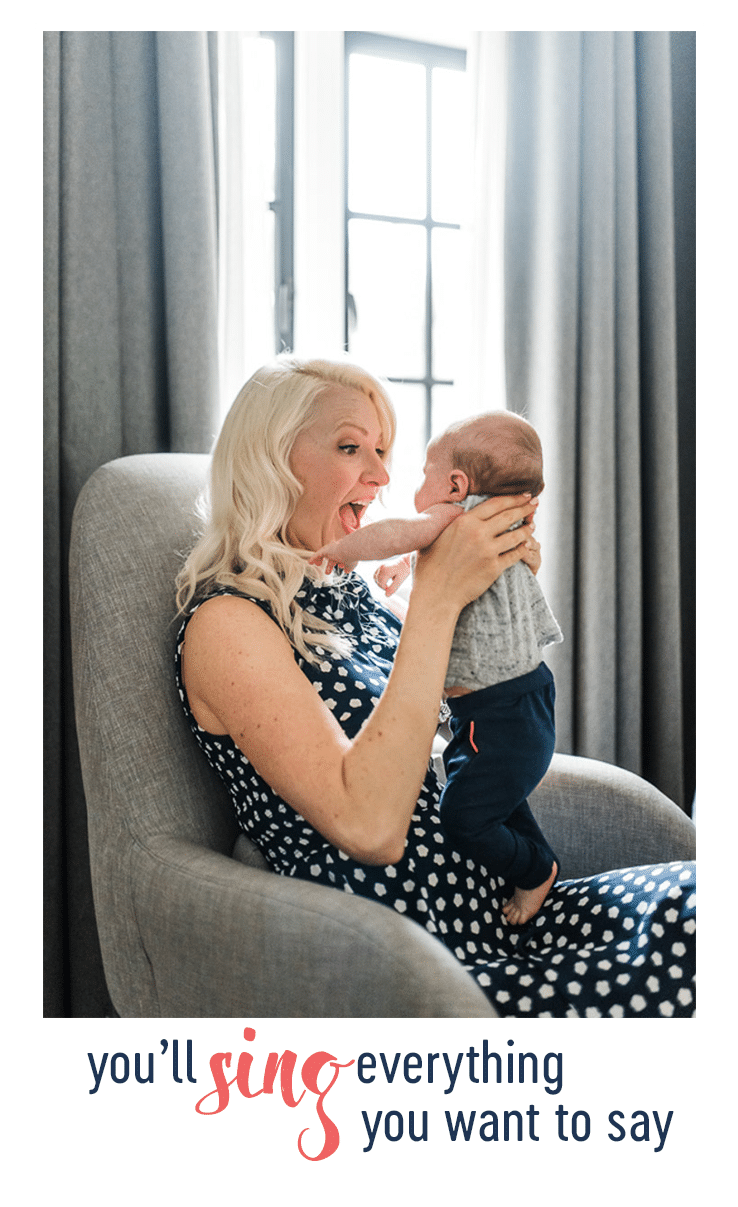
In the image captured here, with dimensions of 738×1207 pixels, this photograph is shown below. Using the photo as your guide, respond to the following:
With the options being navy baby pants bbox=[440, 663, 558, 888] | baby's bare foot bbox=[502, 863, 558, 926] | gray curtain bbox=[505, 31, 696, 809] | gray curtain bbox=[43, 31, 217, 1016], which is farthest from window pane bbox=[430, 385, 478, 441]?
baby's bare foot bbox=[502, 863, 558, 926]

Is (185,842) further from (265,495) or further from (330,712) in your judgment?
(265,495)

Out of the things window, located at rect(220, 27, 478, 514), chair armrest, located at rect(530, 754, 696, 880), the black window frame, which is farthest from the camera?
the black window frame

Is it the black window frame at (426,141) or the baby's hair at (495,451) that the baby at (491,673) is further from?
the black window frame at (426,141)

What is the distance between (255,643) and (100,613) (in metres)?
0.29

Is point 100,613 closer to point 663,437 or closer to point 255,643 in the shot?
point 255,643

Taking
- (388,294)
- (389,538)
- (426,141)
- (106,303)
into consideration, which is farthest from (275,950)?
(426,141)

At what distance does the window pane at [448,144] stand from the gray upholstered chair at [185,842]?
102 centimetres

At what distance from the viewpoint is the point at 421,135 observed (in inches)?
77.5

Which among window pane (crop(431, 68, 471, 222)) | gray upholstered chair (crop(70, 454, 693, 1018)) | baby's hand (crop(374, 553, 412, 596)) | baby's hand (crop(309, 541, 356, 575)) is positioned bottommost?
gray upholstered chair (crop(70, 454, 693, 1018))

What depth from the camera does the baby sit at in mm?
1071

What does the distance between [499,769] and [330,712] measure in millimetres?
221

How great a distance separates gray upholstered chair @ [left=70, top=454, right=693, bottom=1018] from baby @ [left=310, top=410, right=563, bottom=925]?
225 mm

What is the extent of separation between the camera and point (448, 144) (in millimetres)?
1984

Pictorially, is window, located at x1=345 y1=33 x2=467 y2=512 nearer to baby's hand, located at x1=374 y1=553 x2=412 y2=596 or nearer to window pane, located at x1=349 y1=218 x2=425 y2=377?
window pane, located at x1=349 y1=218 x2=425 y2=377
